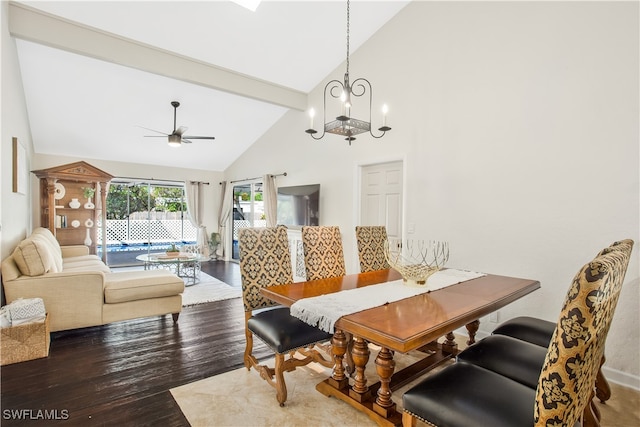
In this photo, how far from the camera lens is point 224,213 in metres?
8.29

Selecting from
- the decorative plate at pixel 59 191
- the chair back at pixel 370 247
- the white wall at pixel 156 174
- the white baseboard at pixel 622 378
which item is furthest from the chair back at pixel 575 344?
the white wall at pixel 156 174

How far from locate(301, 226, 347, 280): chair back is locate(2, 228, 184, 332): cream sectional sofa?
169cm

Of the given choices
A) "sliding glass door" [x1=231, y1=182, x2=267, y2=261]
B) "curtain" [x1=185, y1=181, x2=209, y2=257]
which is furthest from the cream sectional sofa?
"curtain" [x1=185, y1=181, x2=209, y2=257]

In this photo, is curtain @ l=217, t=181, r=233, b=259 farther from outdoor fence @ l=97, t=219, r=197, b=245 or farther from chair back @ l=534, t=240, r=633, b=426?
chair back @ l=534, t=240, r=633, b=426

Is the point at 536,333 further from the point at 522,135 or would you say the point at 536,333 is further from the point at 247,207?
the point at 247,207

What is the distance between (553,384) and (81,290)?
3618 millimetres

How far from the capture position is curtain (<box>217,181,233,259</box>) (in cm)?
816

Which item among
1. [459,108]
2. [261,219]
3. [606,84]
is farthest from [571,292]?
[261,219]

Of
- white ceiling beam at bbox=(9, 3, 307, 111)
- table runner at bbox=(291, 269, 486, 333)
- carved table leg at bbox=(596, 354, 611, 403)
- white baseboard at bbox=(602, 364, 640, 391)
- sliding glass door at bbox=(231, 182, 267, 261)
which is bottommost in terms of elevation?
white baseboard at bbox=(602, 364, 640, 391)

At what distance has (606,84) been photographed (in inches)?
97.9

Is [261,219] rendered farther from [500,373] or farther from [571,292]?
[571,292]

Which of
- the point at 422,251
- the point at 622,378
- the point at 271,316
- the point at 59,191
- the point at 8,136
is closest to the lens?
the point at 271,316

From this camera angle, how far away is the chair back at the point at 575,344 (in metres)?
0.90

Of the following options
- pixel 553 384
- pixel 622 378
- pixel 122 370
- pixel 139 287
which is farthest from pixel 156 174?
pixel 622 378
